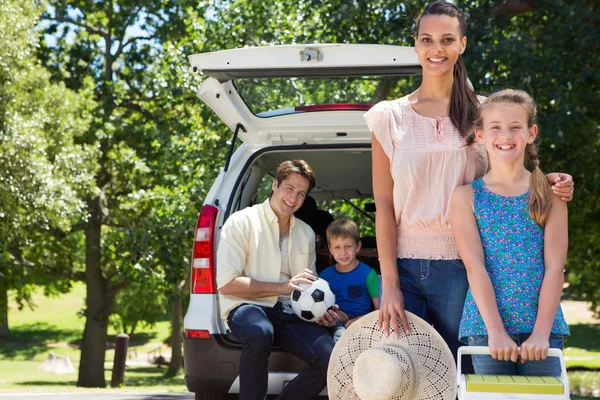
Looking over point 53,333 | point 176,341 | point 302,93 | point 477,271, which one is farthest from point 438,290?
point 53,333

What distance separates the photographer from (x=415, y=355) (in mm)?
3359

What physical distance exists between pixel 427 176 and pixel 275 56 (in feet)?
5.30

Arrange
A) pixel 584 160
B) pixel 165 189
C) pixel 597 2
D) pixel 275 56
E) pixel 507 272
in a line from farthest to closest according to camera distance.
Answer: pixel 165 189
pixel 584 160
pixel 597 2
pixel 275 56
pixel 507 272

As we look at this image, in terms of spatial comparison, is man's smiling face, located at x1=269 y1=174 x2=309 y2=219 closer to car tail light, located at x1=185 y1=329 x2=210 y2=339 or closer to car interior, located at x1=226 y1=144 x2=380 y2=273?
car interior, located at x1=226 y1=144 x2=380 y2=273

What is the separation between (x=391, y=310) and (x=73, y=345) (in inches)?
1660

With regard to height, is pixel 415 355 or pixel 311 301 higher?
pixel 311 301

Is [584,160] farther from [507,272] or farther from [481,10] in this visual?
[507,272]

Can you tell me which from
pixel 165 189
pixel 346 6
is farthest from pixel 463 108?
pixel 165 189

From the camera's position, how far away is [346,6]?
11766mm

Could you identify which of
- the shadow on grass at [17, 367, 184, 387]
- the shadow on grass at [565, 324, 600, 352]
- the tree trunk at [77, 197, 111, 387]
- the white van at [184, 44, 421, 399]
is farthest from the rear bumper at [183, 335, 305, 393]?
the shadow on grass at [565, 324, 600, 352]

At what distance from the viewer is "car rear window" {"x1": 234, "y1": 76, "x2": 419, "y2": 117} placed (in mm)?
5578

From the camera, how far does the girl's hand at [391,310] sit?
11.2 ft

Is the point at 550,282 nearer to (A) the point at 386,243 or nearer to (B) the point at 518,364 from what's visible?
(B) the point at 518,364

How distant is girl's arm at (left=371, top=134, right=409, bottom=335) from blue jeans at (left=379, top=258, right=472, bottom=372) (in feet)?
0.26
